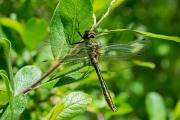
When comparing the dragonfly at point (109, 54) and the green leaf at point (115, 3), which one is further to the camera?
the dragonfly at point (109, 54)

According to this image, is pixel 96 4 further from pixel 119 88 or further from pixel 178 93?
pixel 178 93

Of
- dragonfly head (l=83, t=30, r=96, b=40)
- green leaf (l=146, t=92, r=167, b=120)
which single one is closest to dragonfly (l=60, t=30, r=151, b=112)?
dragonfly head (l=83, t=30, r=96, b=40)

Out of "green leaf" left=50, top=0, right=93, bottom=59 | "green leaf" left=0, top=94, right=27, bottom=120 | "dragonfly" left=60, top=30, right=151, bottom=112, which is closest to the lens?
"green leaf" left=0, top=94, right=27, bottom=120

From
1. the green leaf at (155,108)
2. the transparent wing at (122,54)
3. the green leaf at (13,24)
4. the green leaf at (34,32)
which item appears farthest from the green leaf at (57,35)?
the green leaf at (155,108)

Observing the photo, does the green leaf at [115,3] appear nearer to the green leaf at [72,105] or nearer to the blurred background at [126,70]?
the blurred background at [126,70]

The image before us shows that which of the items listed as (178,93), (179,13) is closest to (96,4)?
(178,93)

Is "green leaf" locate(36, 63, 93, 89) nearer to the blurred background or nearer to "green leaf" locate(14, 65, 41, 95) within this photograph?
"green leaf" locate(14, 65, 41, 95)
